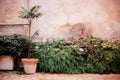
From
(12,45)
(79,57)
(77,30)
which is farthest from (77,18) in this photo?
(12,45)

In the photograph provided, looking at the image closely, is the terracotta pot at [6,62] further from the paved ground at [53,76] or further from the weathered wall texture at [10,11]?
the weathered wall texture at [10,11]

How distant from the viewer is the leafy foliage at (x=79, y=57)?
6844 millimetres

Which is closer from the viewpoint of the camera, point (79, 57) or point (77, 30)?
point (79, 57)

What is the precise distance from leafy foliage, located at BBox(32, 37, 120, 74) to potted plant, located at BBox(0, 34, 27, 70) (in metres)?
0.42

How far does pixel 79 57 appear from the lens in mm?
7008

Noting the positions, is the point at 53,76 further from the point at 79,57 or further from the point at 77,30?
the point at 77,30

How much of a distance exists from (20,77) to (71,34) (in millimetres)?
2653

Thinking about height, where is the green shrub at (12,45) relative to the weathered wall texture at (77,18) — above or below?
below

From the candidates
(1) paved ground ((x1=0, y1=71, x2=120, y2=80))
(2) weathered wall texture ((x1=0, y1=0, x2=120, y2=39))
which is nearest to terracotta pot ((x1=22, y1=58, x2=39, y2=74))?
(1) paved ground ((x1=0, y1=71, x2=120, y2=80))

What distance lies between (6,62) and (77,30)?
2.57 metres

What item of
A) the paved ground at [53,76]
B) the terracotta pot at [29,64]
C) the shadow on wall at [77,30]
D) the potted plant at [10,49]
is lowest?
the paved ground at [53,76]

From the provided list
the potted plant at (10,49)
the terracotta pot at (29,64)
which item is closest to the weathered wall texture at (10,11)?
the potted plant at (10,49)

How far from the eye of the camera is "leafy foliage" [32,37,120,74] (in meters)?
6.84

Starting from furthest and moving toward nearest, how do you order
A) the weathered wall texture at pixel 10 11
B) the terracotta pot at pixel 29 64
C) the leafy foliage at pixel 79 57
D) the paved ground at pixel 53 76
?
the weathered wall texture at pixel 10 11 → the leafy foliage at pixel 79 57 → the terracotta pot at pixel 29 64 → the paved ground at pixel 53 76
